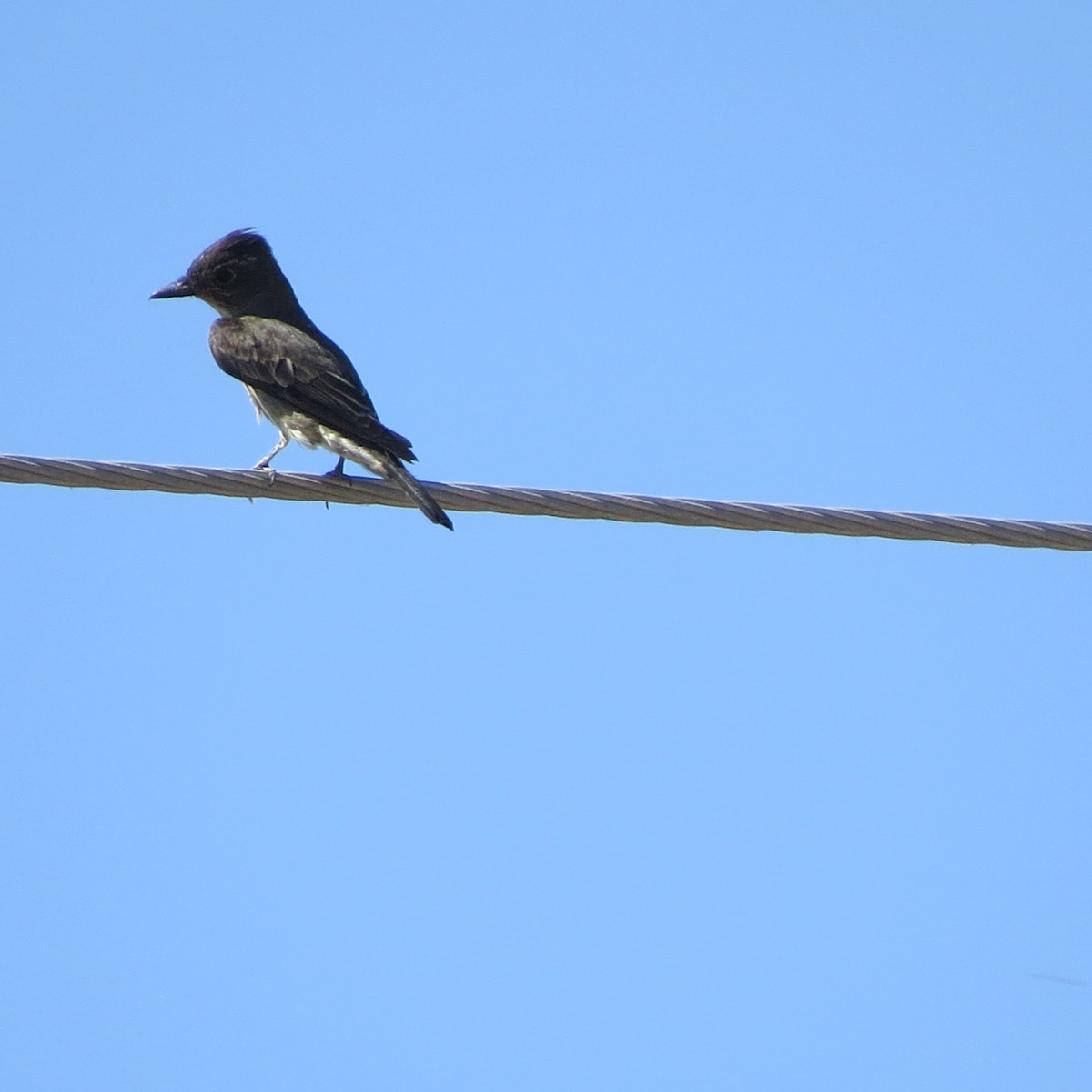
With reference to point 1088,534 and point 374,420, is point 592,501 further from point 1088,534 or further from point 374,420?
point 374,420

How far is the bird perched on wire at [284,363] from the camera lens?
28.1 feet

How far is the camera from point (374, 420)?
879 centimetres

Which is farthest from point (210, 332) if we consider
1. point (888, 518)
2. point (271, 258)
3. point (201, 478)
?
point (888, 518)

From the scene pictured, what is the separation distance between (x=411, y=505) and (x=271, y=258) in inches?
163

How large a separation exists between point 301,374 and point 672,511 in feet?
12.3

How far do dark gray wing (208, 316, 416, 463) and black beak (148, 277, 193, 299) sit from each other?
0.39 metres

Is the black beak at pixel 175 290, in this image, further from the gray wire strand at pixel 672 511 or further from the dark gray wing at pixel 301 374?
the gray wire strand at pixel 672 511

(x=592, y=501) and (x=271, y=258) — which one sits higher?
(x=271, y=258)

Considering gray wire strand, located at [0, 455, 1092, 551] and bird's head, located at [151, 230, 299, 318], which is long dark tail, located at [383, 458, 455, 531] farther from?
bird's head, located at [151, 230, 299, 318]

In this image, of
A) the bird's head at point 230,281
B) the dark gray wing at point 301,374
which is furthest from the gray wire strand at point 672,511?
the bird's head at point 230,281

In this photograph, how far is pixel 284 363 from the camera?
983 cm

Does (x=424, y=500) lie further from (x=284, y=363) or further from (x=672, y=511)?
(x=284, y=363)

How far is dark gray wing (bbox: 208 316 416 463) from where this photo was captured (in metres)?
8.78

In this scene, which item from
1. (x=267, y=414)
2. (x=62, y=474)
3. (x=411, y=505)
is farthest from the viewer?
(x=267, y=414)
